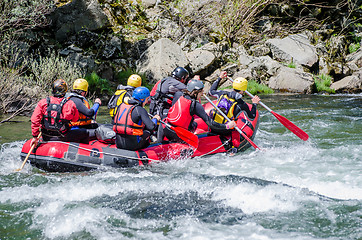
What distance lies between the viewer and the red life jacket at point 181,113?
590 centimetres

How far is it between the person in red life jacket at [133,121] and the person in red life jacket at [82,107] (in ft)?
1.80

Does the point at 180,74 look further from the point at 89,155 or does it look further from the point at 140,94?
the point at 89,155

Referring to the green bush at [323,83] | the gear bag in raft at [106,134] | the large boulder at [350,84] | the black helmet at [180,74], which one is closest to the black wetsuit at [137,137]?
the gear bag in raft at [106,134]

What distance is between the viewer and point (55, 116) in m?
5.39

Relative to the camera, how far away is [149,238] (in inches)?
137

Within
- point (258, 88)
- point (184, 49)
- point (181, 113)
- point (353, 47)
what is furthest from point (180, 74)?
point (353, 47)

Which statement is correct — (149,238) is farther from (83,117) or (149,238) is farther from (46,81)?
(46,81)

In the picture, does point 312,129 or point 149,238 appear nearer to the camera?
point 149,238

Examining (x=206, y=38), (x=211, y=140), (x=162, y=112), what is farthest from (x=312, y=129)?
(x=206, y=38)

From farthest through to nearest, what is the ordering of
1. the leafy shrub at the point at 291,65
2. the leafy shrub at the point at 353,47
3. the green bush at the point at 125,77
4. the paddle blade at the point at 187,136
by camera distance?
the leafy shrub at the point at 353,47, the leafy shrub at the point at 291,65, the green bush at the point at 125,77, the paddle blade at the point at 187,136

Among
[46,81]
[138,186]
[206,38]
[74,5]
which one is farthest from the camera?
[206,38]

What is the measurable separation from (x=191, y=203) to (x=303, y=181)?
1870 millimetres

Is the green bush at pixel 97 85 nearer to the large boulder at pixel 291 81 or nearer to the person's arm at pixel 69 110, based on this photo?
the person's arm at pixel 69 110

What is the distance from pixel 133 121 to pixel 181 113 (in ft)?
3.14
